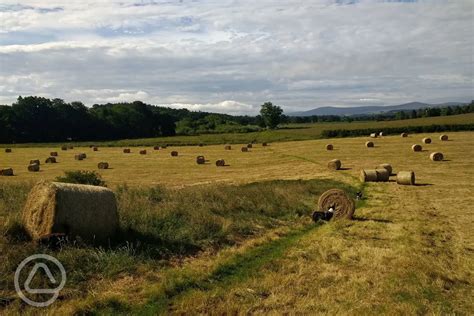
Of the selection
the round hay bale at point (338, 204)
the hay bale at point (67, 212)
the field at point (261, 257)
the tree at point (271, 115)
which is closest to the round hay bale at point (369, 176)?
the field at point (261, 257)

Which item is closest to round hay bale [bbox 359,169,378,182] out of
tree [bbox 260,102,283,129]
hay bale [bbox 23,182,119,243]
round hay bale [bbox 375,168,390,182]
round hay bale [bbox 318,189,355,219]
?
round hay bale [bbox 375,168,390,182]

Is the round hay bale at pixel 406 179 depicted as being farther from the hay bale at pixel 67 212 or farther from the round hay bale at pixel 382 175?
the hay bale at pixel 67 212

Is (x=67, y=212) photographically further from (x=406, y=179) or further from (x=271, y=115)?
(x=271, y=115)

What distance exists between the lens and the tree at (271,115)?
14650cm

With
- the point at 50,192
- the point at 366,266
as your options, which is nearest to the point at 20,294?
the point at 50,192

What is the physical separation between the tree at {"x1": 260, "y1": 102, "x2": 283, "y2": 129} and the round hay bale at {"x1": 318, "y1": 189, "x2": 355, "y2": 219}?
5067 inches

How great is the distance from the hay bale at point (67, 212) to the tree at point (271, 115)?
444 ft

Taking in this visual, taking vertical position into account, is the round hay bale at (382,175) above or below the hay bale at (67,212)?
below

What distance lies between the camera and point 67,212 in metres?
11.5

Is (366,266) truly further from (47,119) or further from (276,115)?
(276,115)

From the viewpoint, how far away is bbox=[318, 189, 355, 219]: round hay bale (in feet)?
59.2

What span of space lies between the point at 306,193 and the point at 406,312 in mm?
13988

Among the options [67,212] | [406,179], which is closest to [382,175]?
[406,179]

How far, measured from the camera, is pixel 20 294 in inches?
342
